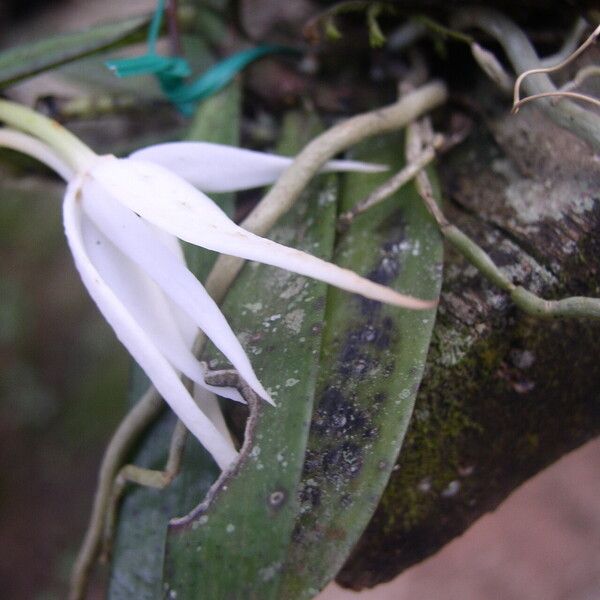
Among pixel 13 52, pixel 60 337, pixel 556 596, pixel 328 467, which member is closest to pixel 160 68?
pixel 13 52

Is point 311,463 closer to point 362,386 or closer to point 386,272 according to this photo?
point 362,386

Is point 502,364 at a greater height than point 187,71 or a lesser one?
lesser

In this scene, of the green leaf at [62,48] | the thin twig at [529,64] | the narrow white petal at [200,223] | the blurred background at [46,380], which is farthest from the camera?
the blurred background at [46,380]

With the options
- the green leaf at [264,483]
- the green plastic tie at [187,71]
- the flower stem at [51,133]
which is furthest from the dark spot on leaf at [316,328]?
the green plastic tie at [187,71]

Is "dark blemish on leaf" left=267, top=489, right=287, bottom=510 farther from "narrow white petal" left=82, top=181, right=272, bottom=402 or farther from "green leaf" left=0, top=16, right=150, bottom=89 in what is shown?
"green leaf" left=0, top=16, right=150, bottom=89

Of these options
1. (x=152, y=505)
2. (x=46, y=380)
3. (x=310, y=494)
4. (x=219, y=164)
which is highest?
(x=219, y=164)

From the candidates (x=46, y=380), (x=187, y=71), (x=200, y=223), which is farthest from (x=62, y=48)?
(x=46, y=380)

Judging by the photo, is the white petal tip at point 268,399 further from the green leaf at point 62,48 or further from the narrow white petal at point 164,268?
the green leaf at point 62,48

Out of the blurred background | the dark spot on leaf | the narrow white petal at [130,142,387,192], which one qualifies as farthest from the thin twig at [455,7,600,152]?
the blurred background
